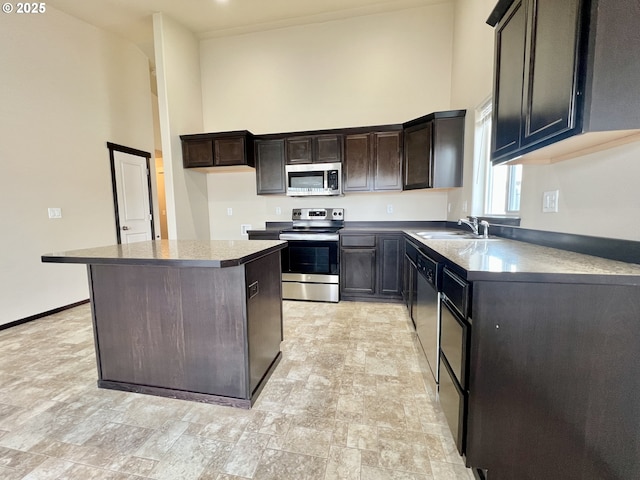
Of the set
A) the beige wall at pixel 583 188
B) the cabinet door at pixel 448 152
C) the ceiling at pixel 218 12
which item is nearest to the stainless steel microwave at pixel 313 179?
the cabinet door at pixel 448 152

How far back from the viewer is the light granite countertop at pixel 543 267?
3.13 feet

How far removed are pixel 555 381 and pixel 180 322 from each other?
1833mm

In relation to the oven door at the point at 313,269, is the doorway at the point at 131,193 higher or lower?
higher

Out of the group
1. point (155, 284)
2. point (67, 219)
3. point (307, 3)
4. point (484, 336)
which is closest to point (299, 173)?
point (307, 3)

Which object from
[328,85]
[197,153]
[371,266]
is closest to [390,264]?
[371,266]

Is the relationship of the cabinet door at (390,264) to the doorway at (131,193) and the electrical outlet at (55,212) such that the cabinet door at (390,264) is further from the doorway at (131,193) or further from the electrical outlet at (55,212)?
the electrical outlet at (55,212)

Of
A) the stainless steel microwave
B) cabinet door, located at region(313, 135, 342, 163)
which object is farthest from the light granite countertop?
cabinet door, located at region(313, 135, 342, 163)

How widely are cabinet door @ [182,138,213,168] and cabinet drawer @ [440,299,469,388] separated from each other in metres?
3.51

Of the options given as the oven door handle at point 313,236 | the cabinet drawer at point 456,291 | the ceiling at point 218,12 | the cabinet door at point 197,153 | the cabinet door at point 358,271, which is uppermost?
the ceiling at point 218,12

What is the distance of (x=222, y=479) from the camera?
1212 mm

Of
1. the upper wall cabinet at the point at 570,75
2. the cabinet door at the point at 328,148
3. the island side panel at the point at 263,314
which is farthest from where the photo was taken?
the cabinet door at the point at 328,148

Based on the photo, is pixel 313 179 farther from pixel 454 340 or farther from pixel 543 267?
pixel 543 267

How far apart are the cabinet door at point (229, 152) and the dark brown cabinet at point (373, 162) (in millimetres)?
1394

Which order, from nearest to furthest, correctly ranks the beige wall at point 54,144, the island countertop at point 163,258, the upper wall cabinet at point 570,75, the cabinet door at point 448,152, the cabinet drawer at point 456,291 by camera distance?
the upper wall cabinet at point 570,75 < the cabinet drawer at point 456,291 < the island countertop at point 163,258 < the beige wall at point 54,144 < the cabinet door at point 448,152
